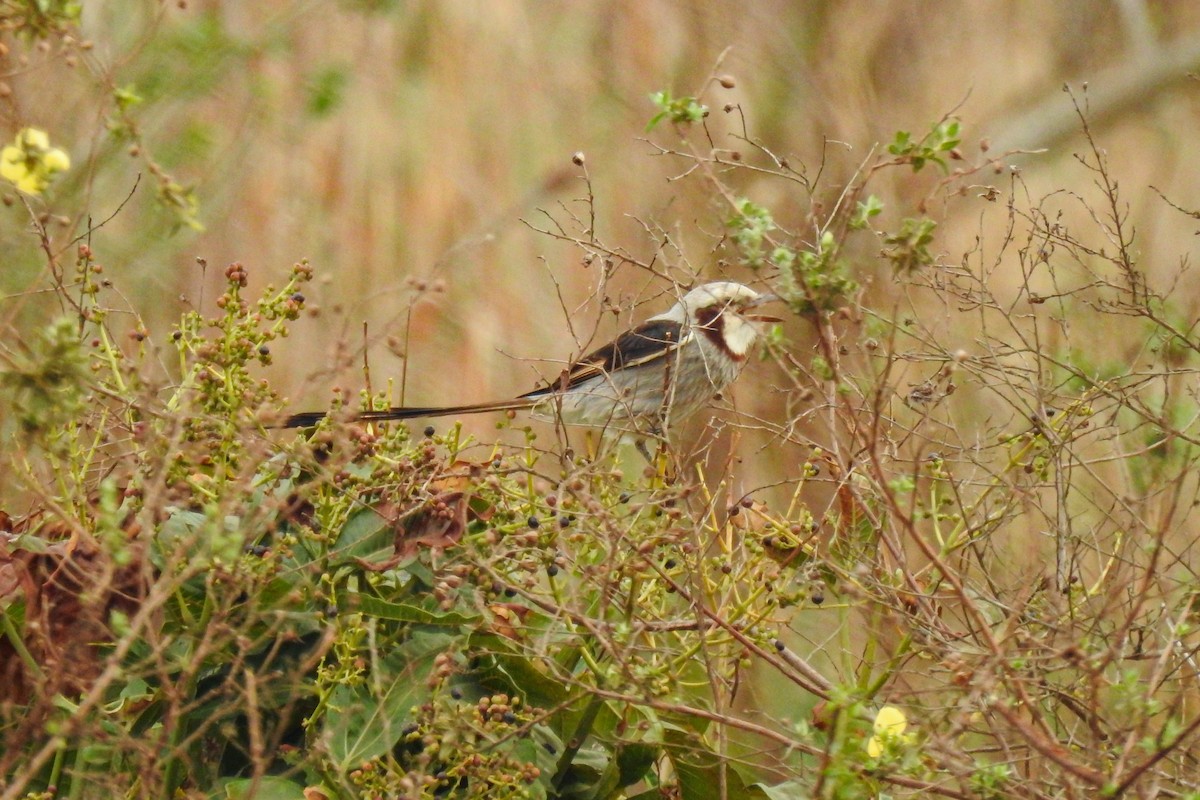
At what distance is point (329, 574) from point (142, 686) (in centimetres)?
29

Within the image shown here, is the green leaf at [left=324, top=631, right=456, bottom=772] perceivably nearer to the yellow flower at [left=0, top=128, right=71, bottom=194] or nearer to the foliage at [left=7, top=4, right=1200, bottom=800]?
the foliage at [left=7, top=4, right=1200, bottom=800]

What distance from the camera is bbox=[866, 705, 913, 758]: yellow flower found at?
1.72 metres

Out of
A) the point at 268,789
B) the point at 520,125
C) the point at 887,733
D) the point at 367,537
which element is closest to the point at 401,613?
the point at 367,537

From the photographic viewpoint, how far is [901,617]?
2084mm

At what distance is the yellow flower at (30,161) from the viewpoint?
5.55 feet

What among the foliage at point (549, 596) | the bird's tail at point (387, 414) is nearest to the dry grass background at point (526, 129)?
the bird's tail at point (387, 414)

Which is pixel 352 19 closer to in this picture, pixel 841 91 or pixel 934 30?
pixel 841 91

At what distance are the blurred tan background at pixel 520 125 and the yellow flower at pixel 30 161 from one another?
2.55 metres

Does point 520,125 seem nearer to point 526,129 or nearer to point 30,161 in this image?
point 526,129

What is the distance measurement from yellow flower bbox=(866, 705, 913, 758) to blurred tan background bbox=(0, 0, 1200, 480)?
2963mm

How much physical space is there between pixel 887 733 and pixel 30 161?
1.18 meters

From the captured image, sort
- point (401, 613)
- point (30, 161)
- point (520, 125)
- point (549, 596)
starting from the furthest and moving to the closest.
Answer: point (520, 125) < point (549, 596) < point (401, 613) < point (30, 161)

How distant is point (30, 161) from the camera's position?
170 centimetres

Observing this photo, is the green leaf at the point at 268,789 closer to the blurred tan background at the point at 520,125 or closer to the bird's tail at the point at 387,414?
the bird's tail at the point at 387,414
